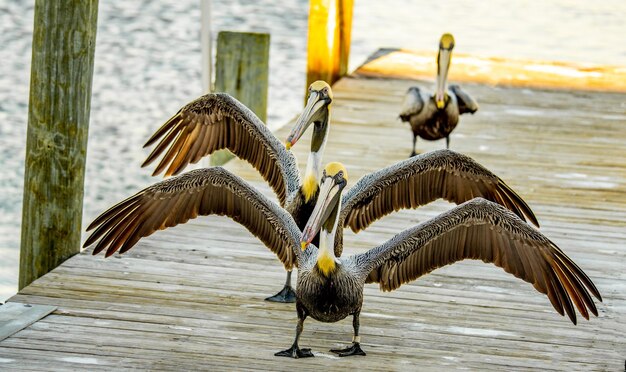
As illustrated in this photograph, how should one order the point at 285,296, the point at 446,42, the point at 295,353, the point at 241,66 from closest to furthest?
the point at 295,353
the point at 285,296
the point at 446,42
the point at 241,66

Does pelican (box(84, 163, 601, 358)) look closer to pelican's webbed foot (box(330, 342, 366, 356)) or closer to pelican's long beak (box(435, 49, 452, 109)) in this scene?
pelican's webbed foot (box(330, 342, 366, 356))

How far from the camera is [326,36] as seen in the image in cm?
935

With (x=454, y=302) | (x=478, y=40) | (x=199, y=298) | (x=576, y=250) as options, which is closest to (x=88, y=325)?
(x=199, y=298)

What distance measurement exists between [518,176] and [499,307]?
250 centimetres

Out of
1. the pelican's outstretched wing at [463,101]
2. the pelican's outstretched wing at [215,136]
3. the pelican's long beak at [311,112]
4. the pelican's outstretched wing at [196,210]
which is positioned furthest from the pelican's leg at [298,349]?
the pelican's outstretched wing at [463,101]

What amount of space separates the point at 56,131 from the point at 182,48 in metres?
11.0

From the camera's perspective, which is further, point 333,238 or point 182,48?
point 182,48

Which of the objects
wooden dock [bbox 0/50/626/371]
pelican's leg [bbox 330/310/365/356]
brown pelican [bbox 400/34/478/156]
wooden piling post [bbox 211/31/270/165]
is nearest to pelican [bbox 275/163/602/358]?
pelican's leg [bbox 330/310/365/356]

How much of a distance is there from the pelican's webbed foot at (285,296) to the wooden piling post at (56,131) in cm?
102

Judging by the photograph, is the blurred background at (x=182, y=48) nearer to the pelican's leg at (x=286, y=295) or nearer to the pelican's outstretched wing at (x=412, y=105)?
the pelican's outstretched wing at (x=412, y=105)

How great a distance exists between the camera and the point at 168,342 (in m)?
4.14

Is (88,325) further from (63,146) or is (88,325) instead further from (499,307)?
(499,307)

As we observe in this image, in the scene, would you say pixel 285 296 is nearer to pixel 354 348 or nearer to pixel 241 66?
pixel 354 348

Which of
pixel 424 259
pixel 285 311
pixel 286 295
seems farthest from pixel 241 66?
pixel 424 259
